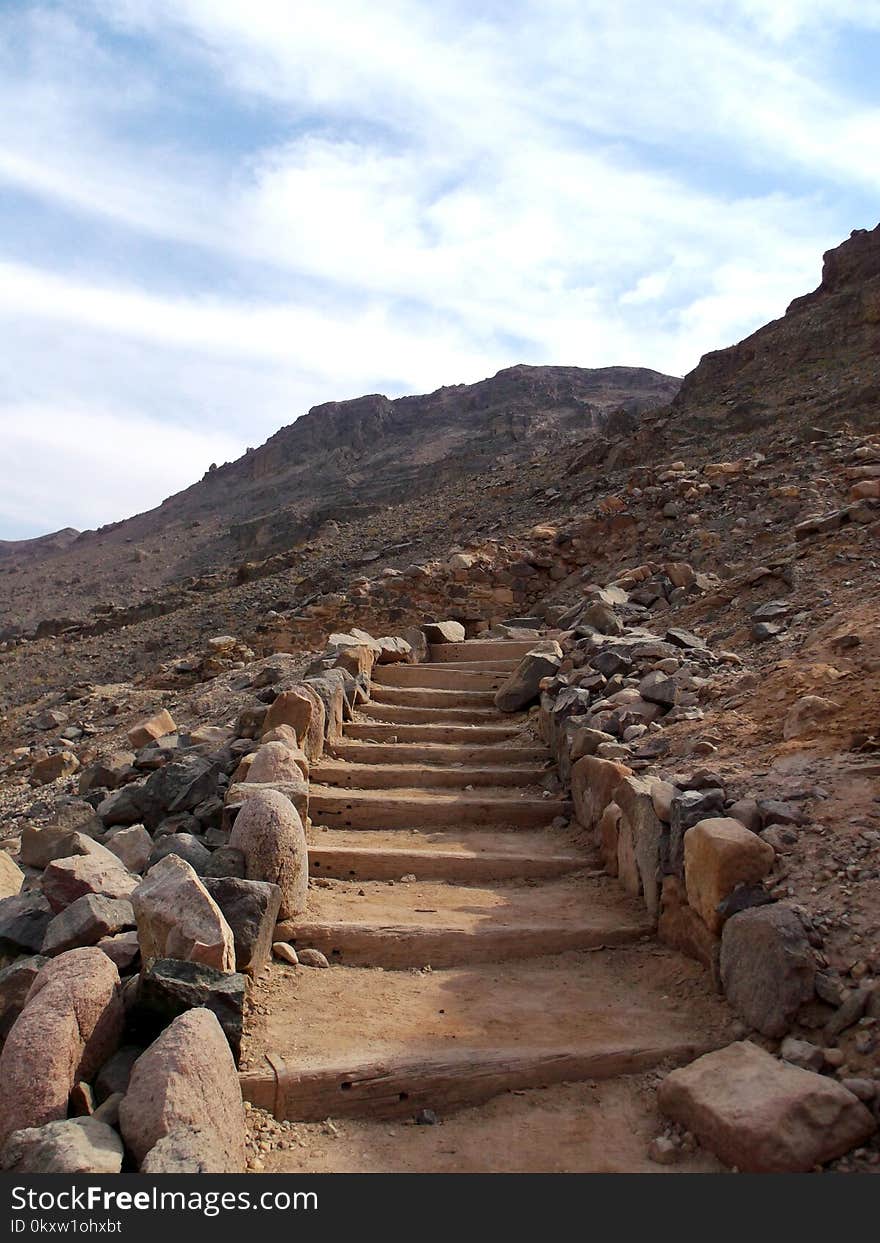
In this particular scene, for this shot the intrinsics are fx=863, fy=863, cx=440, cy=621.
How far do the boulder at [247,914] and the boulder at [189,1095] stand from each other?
71 centimetres

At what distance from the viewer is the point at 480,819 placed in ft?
18.6

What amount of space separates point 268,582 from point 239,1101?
2085 centimetres

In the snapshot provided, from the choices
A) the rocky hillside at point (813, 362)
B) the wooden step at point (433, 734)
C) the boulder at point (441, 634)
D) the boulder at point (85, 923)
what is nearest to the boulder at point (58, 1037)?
the boulder at point (85, 923)

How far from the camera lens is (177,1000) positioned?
295 cm

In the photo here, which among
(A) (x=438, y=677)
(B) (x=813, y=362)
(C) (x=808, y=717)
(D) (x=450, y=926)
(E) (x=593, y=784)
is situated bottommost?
(D) (x=450, y=926)

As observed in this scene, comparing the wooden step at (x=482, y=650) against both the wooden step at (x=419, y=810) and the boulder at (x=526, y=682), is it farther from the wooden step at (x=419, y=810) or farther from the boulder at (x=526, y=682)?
the wooden step at (x=419, y=810)

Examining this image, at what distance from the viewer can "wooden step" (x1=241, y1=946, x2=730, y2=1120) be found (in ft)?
9.77

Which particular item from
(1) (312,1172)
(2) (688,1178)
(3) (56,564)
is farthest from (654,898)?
(3) (56,564)

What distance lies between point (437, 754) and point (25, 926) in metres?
3.32

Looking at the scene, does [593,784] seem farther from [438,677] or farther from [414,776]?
[438,677]

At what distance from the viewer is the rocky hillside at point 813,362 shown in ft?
59.1

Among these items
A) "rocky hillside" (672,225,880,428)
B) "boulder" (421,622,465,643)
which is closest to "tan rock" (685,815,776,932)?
"boulder" (421,622,465,643)

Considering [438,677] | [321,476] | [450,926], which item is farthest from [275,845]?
[321,476]

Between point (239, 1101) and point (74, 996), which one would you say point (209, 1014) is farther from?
point (74, 996)
